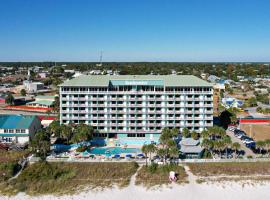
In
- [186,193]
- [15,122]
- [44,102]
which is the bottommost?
[186,193]

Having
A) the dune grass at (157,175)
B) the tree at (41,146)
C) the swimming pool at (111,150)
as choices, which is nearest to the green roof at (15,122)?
the tree at (41,146)

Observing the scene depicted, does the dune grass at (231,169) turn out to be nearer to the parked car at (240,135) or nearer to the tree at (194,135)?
the tree at (194,135)

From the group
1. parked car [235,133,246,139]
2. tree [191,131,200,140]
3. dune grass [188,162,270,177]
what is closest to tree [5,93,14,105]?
tree [191,131,200,140]

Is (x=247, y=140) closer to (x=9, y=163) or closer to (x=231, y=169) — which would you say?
(x=231, y=169)

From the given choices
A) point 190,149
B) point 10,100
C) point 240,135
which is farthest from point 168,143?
point 10,100

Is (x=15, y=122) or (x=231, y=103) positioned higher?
(x=15, y=122)
